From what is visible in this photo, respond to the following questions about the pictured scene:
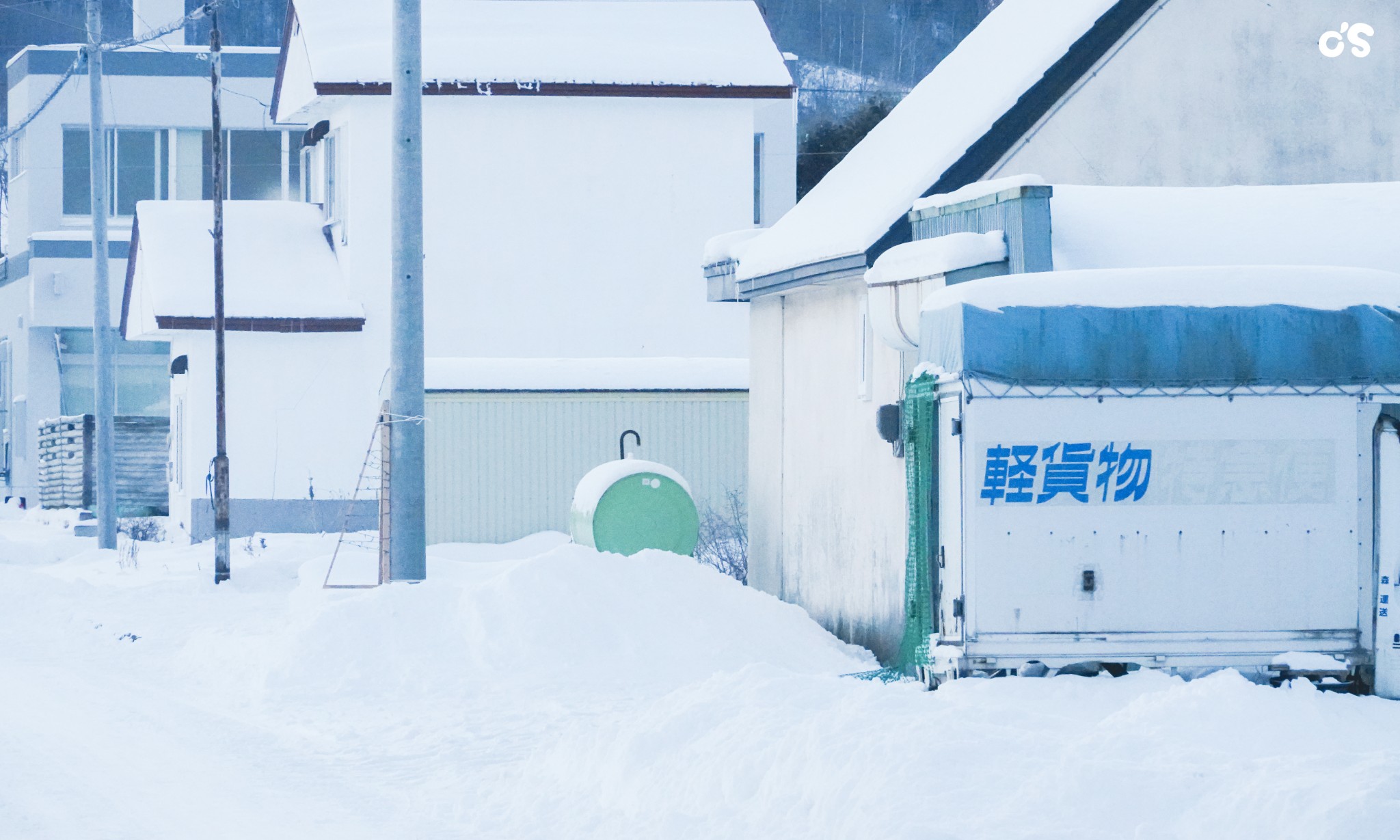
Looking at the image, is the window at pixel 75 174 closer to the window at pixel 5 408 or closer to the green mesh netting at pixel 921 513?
the window at pixel 5 408

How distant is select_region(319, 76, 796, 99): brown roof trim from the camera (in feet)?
87.8

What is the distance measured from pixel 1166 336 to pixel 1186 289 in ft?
1.14

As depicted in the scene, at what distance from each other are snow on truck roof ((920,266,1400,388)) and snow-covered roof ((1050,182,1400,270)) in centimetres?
119

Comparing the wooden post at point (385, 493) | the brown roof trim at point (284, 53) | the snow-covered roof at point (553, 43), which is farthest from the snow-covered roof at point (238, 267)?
the wooden post at point (385, 493)

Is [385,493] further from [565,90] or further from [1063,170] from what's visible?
[565,90]

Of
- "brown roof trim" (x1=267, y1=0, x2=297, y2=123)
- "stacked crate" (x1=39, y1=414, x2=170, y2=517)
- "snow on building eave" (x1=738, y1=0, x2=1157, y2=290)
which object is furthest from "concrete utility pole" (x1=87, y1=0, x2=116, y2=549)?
"snow on building eave" (x1=738, y1=0, x2=1157, y2=290)

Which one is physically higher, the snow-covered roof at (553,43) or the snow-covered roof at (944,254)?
the snow-covered roof at (553,43)

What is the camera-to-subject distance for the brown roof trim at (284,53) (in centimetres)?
3050

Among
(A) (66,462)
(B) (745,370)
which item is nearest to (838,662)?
(B) (745,370)

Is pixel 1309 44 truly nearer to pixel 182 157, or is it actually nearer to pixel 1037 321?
pixel 1037 321

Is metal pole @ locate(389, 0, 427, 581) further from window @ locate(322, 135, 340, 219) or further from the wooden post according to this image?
window @ locate(322, 135, 340, 219)

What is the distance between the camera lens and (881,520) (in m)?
14.1

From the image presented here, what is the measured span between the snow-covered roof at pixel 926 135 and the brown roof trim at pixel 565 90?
9984 mm

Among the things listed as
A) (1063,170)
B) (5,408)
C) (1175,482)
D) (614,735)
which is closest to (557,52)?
(1063,170)
